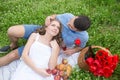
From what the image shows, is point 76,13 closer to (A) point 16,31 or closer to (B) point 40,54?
(A) point 16,31

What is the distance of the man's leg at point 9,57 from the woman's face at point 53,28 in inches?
24.9

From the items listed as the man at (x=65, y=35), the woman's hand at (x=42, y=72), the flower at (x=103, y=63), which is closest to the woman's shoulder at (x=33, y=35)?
the man at (x=65, y=35)

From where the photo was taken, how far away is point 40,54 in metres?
4.96

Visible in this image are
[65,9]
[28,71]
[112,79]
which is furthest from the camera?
[65,9]

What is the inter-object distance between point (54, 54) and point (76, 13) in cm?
161

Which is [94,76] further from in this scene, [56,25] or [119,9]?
[119,9]

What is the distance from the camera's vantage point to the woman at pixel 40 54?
4.81 m

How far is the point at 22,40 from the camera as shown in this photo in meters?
5.68

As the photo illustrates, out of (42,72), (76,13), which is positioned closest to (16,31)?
(42,72)

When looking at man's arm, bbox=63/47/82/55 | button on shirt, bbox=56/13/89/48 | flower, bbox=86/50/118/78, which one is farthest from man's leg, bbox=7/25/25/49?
flower, bbox=86/50/118/78


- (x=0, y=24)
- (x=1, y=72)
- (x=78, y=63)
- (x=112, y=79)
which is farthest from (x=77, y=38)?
(x=0, y=24)

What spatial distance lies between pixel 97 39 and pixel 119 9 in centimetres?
109

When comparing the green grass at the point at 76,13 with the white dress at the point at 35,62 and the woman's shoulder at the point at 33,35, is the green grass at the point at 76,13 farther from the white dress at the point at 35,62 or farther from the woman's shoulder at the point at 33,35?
the white dress at the point at 35,62

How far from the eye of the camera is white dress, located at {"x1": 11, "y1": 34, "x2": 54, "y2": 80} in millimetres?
4796
